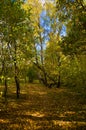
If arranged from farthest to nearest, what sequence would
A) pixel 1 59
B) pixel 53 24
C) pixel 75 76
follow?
pixel 53 24
pixel 75 76
pixel 1 59

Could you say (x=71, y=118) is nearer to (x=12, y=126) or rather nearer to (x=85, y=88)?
(x=12, y=126)

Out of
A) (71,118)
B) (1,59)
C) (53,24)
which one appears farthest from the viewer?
(53,24)

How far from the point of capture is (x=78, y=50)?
20547mm

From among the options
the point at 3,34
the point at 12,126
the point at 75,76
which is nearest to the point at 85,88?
the point at 75,76

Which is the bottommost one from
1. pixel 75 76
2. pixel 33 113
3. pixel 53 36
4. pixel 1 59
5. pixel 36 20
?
pixel 33 113

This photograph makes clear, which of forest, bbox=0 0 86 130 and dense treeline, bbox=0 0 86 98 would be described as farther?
dense treeline, bbox=0 0 86 98

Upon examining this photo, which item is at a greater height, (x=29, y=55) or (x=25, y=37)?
(x=25, y=37)

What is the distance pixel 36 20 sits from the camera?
152 ft

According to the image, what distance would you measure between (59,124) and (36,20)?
34052mm

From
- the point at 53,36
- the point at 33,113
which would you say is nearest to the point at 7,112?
the point at 33,113

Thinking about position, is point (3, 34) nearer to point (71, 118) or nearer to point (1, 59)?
point (1, 59)

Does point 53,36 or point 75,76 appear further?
point 53,36

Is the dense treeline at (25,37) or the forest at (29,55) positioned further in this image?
the dense treeline at (25,37)

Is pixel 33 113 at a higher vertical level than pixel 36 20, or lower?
lower
